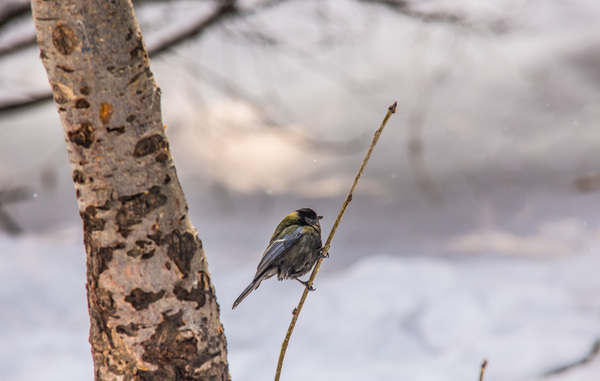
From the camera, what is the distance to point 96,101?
1205 millimetres

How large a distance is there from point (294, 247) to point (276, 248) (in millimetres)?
94

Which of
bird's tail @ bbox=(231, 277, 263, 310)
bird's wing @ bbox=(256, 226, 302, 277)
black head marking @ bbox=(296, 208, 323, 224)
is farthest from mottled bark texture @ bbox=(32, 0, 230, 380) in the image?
black head marking @ bbox=(296, 208, 323, 224)

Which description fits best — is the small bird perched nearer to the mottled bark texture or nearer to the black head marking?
the black head marking

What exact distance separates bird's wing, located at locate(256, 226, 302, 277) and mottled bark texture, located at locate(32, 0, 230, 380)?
1.78 feet

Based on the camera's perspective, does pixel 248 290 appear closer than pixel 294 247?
Yes

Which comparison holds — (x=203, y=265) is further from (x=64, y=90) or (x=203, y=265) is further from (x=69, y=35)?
(x=69, y=35)

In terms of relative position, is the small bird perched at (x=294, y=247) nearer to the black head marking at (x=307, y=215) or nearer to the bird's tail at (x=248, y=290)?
the black head marking at (x=307, y=215)

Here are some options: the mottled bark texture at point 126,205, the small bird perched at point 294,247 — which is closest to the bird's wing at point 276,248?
the small bird perched at point 294,247

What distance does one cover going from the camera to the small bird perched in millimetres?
1997

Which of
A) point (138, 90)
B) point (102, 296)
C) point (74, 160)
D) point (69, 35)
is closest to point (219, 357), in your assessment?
point (102, 296)

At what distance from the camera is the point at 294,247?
2039 mm

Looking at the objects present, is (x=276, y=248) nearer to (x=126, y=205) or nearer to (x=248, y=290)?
(x=248, y=290)

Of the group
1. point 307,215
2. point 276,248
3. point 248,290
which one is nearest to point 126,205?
point 248,290

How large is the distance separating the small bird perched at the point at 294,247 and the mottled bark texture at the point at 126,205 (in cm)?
64
